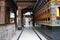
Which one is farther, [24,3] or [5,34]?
[24,3]

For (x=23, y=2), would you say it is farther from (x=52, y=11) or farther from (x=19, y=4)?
(x=52, y=11)

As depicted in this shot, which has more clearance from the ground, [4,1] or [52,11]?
[4,1]

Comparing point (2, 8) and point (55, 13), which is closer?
point (55, 13)

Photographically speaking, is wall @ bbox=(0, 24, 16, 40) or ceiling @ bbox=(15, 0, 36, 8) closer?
wall @ bbox=(0, 24, 16, 40)

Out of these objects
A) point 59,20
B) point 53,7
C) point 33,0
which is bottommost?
point 59,20

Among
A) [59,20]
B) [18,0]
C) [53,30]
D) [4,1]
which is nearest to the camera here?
[53,30]

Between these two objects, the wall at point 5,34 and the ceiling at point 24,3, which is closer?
the wall at point 5,34

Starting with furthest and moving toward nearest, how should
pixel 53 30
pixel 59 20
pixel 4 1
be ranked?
pixel 4 1
pixel 59 20
pixel 53 30

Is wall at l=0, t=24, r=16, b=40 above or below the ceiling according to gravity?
below

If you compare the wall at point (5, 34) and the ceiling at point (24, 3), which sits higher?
the ceiling at point (24, 3)

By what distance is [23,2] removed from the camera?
2625cm

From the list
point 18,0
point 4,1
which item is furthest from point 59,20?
point 18,0

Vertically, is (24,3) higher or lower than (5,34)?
higher

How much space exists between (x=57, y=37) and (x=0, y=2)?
6.70 m
